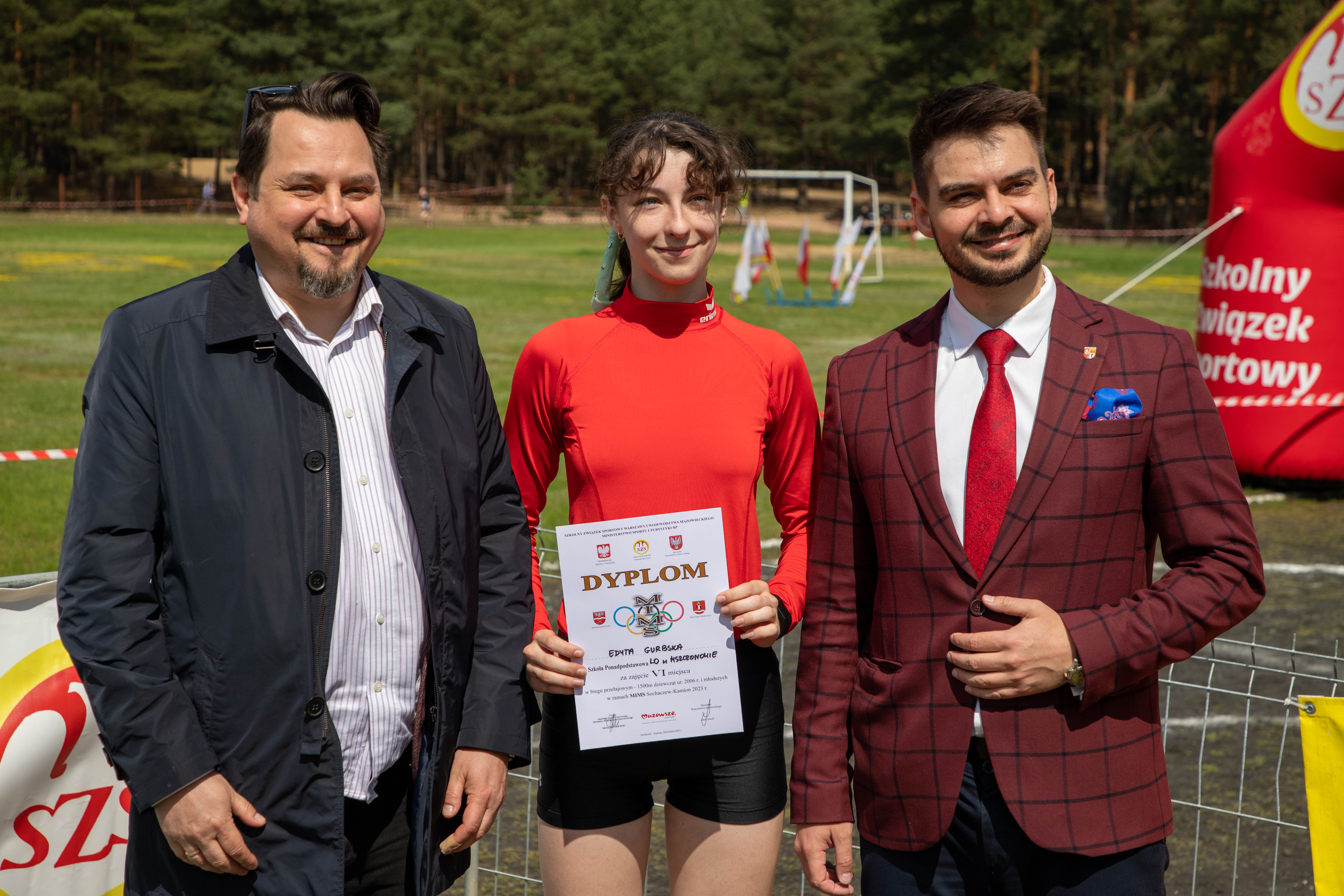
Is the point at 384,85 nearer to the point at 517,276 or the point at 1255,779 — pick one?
the point at 517,276

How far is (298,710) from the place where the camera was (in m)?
2.22

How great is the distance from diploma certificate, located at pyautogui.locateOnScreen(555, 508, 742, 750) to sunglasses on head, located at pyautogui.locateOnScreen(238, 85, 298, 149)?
1.07m

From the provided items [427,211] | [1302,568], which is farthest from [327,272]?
[427,211]

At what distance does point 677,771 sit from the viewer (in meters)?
2.60

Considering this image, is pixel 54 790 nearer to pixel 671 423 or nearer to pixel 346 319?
pixel 346 319

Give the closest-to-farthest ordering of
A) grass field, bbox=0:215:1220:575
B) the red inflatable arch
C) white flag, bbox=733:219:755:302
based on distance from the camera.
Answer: the red inflatable arch
grass field, bbox=0:215:1220:575
white flag, bbox=733:219:755:302

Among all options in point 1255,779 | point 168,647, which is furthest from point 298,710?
Result: point 1255,779

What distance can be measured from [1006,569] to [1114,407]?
0.38 meters

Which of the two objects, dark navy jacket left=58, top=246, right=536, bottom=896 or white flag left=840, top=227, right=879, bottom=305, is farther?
white flag left=840, top=227, right=879, bottom=305

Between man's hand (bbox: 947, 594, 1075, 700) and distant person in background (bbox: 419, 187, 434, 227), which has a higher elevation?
distant person in background (bbox: 419, 187, 434, 227)

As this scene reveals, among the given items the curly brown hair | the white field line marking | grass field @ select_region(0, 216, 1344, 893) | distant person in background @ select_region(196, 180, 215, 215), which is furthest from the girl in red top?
distant person in background @ select_region(196, 180, 215, 215)

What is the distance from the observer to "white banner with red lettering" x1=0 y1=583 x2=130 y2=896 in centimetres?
296

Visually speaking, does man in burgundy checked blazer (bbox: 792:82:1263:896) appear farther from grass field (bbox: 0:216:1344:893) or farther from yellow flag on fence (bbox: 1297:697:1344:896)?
grass field (bbox: 0:216:1344:893)
